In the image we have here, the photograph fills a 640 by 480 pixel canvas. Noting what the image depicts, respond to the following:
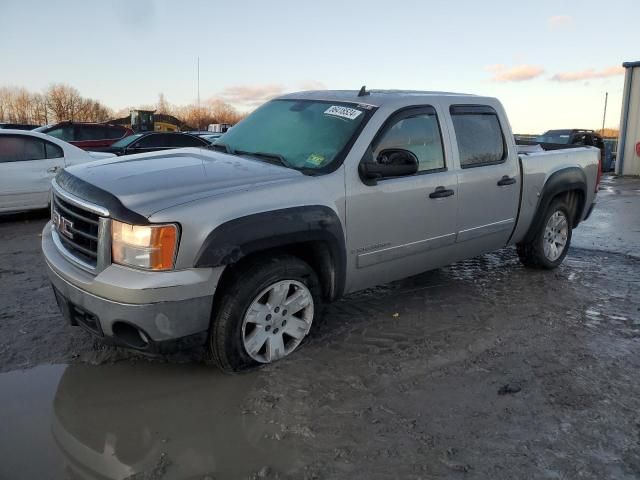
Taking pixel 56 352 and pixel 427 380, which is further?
pixel 56 352

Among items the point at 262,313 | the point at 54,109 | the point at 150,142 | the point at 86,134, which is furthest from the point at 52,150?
the point at 54,109

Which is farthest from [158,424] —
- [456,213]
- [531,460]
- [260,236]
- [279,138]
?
[456,213]

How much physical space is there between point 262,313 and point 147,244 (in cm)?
88

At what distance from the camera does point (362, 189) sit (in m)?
3.90

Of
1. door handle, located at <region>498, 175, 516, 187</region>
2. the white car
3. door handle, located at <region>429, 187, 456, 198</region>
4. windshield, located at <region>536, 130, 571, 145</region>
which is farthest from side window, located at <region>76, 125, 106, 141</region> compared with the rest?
windshield, located at <region>536, 130, 571, 145</region>

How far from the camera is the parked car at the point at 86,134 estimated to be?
13422mm

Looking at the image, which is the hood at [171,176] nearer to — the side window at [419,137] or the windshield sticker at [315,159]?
the windshield sticker at [315,159]

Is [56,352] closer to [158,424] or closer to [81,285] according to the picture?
[81,285]

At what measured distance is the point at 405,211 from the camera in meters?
4.20

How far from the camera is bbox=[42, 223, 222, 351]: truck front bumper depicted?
3.04 metres

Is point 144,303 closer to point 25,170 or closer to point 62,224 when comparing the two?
point 62,224

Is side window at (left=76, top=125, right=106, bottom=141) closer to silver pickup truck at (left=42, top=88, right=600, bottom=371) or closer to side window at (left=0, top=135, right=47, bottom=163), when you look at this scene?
side window at (left=0, top=135, right=47, bottom=163)

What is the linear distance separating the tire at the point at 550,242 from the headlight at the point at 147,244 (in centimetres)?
421

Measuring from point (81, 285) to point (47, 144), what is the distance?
21.1 feet
